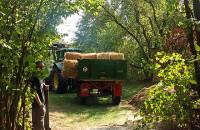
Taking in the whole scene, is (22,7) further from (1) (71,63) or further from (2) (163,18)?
(2) (163,18)

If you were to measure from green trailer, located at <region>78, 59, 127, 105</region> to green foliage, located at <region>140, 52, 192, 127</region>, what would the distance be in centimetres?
946

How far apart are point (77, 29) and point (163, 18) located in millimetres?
23553

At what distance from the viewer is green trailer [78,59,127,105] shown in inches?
632

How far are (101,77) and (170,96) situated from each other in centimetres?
985

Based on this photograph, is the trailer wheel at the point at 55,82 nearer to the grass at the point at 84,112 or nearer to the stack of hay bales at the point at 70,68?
the grass at the point at 84,112

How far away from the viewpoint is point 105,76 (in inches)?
640

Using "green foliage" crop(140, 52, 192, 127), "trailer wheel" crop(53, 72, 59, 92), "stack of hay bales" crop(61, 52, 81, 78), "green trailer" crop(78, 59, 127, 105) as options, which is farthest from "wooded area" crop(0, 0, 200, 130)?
"trailer wheel" crop(53, 72, 59, 92)

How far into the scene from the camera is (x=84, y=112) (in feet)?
47.8

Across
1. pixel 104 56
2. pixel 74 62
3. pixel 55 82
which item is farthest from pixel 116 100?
pixel 55 82

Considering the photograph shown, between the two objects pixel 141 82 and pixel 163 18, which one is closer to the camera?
pixel 163 18

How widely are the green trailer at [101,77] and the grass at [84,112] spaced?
1.45 ft

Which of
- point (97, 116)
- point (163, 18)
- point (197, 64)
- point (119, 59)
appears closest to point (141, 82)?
point (163, 18)

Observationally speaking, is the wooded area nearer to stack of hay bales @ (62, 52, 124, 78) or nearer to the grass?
the grass

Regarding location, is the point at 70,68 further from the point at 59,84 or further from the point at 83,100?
the point at 59,84
